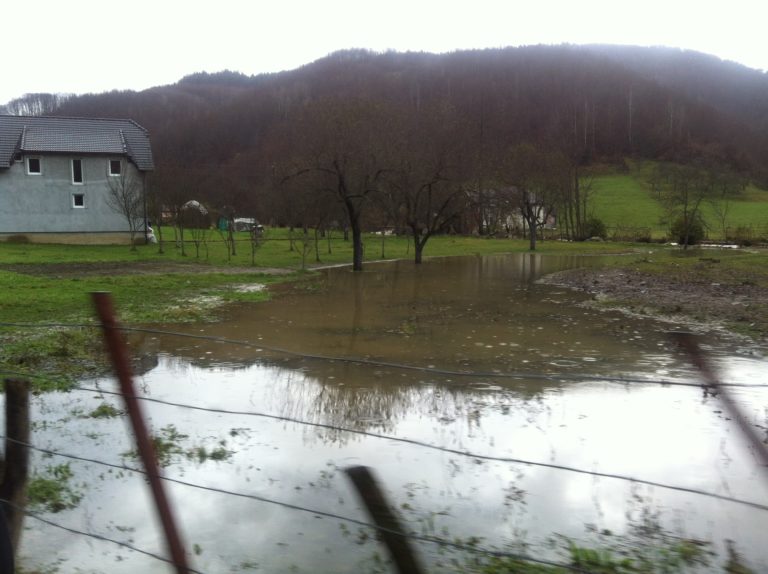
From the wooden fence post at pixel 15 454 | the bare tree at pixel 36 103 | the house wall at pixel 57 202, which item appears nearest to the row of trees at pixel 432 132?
the bare tree at pixel 36 103

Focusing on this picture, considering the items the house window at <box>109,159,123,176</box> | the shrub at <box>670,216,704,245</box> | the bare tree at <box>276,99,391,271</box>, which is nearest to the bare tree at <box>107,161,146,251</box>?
the house window at <box>109,159,123,176</box>

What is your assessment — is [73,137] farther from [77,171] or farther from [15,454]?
[15,454]

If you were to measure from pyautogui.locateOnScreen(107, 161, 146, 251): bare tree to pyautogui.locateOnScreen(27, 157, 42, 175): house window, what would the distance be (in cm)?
477

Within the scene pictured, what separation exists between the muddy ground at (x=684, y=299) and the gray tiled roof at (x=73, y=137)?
3428 centimetres

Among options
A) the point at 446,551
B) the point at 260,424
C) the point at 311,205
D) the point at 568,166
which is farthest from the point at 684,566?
the point at 568,166

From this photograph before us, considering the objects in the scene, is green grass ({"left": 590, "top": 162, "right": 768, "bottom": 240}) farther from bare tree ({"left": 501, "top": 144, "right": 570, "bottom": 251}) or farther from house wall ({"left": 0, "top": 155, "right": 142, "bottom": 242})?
house wall ({"left": 0, "top": 155, "right": 142, "bottom": 242})

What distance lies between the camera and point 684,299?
1886 cm

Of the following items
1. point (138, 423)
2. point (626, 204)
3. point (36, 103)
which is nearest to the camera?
point (138, 423)

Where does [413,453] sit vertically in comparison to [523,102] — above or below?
below

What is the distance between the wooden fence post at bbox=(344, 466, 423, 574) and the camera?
8.28ft

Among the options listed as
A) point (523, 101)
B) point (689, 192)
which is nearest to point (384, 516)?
point (689, 192)

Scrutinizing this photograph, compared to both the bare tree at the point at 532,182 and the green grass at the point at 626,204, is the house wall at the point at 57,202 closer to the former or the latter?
the bare tree at the point at 532,182

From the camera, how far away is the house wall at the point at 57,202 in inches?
1800

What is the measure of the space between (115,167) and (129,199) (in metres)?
8.65
